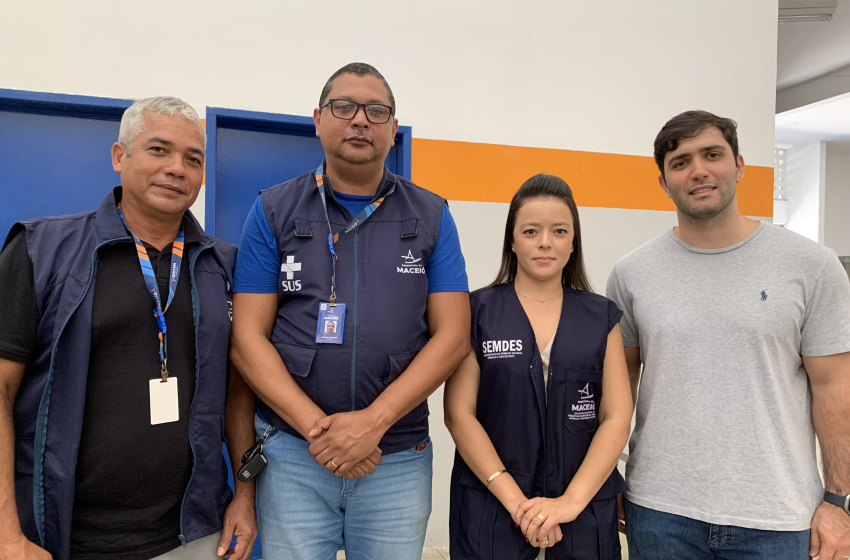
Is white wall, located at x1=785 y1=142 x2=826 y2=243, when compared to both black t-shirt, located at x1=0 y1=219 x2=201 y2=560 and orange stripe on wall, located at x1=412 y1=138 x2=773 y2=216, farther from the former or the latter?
black t-shirt, located at x1=0 y1=219 x2=201 y2=560

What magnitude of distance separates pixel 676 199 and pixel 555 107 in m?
1.79

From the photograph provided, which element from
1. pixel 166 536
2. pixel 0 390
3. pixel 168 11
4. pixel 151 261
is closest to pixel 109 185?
pixel 168 11

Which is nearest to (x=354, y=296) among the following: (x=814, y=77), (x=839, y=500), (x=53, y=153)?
(x=839, y=500)

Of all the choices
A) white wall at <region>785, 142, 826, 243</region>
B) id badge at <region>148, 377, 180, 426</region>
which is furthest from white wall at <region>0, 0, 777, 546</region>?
white wall at <region>785, 142, 826, 243</region>

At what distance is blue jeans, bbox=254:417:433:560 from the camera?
155 centimetres

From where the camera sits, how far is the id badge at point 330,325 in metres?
1.52

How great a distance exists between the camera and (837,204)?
10.5 m

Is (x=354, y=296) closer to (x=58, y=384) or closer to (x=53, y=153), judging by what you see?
(x=58, y=384)

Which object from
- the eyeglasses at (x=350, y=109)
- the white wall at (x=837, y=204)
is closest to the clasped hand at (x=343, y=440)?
the eyeglasses at (x=350, y=109)

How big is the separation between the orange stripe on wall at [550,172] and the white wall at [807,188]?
8.16 m

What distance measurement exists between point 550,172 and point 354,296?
2.10 m

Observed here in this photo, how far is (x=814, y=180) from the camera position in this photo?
10273 millimetres

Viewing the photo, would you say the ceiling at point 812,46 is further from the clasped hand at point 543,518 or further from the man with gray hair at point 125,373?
the man with gray hair at point 125,373

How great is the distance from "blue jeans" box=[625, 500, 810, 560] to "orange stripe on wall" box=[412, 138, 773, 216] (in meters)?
1.98
